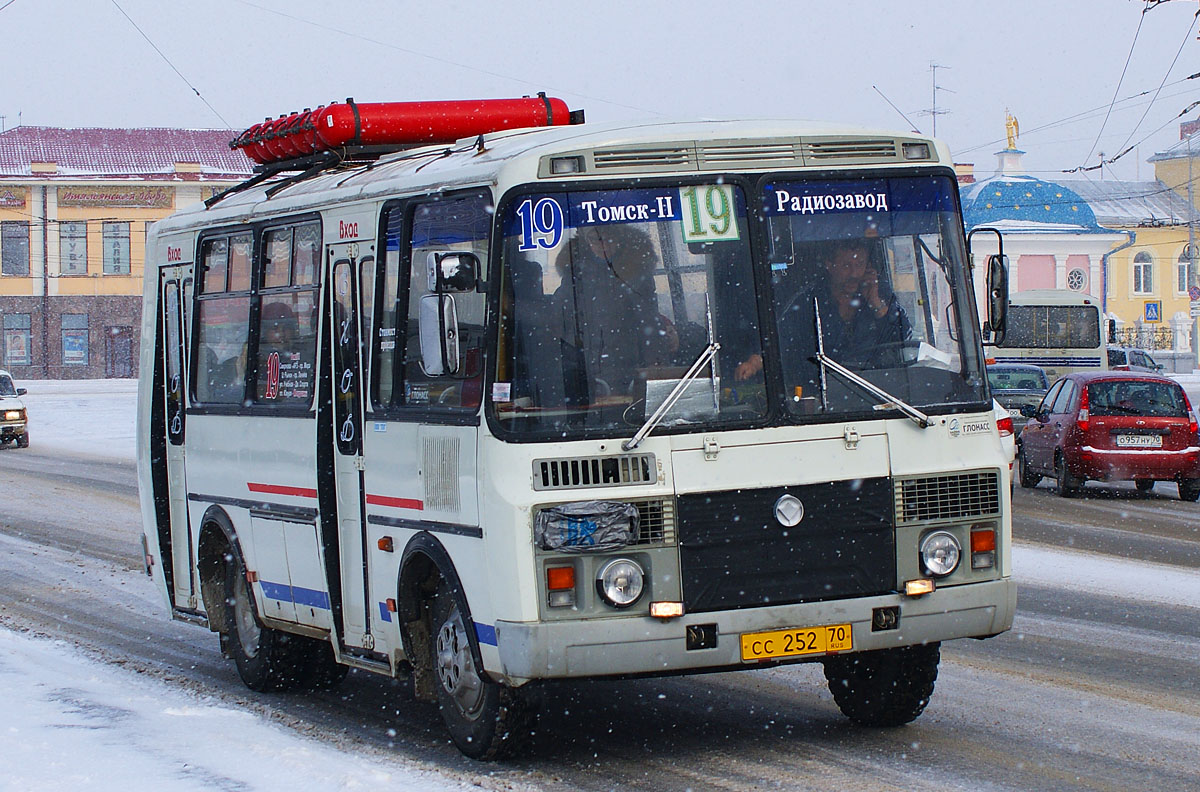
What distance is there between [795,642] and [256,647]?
397 cm

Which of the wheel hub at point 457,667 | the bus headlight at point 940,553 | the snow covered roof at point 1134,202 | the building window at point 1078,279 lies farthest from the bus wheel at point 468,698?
the snow covered roof at point 1134,202

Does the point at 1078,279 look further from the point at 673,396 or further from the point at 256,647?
the point at 673,396

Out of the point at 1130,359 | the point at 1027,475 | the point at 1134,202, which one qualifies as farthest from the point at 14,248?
the point at 1027,475

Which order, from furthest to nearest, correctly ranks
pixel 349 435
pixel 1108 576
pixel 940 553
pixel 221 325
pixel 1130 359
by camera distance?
pixel 1130 359 → pixel 1108 576 → pixel 221 325 → pixel 349 435 → pixel 940 553

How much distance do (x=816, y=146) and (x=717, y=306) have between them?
0.86 metres

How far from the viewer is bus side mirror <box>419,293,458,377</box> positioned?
23.7 ft

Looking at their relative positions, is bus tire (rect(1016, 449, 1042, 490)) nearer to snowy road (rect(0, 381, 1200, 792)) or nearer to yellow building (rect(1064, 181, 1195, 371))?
snowy road (rect(0, 381, 1200, 792))

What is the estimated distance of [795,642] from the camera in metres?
7.25

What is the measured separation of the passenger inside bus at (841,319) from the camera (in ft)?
24.3

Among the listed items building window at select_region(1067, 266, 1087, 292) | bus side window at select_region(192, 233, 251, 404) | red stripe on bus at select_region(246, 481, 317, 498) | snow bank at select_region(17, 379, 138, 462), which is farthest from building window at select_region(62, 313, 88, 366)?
red stripe on bus at select_region(246, 481, 317, 498)

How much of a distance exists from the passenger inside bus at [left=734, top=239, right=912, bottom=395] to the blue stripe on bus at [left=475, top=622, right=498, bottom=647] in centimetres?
141

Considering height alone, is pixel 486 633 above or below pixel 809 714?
above

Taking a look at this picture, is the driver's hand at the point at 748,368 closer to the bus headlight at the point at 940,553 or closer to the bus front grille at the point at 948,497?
the bus front grille at the point at 948,497

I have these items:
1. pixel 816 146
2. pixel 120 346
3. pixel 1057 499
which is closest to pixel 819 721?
pixel 816 146
